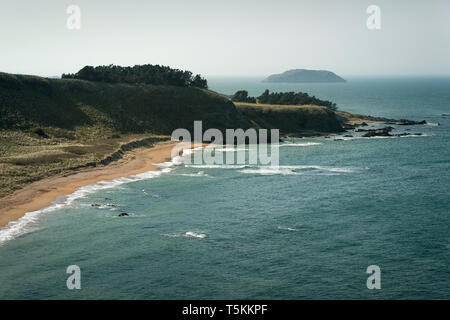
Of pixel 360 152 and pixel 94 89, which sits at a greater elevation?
pixel 94 89

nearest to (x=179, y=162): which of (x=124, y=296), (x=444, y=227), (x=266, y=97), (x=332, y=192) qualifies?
(x=332, y=192)

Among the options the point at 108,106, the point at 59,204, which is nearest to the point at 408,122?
the point at 108,106

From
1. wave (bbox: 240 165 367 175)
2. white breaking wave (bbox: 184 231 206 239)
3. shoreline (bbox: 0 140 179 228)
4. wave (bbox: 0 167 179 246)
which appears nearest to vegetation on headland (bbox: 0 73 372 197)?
shoreline (bbox: 0 140 179 228)

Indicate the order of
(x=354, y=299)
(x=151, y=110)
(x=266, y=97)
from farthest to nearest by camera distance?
(x=266, y=97), (x=151, y=110), (x=354, y=299)

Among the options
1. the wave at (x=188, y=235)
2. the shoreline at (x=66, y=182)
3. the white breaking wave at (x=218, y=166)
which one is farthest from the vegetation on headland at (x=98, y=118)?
the wave at (x=188, y=235)

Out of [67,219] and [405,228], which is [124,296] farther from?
[405,228]

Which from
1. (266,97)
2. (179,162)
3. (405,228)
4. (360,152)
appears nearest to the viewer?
(405,228)

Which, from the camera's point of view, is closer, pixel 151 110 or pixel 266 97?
pixel 151 110

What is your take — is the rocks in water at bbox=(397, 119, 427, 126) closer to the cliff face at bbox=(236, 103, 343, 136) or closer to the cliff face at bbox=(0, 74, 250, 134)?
the cliff face at bbox=(236, 103, 343, 136)
